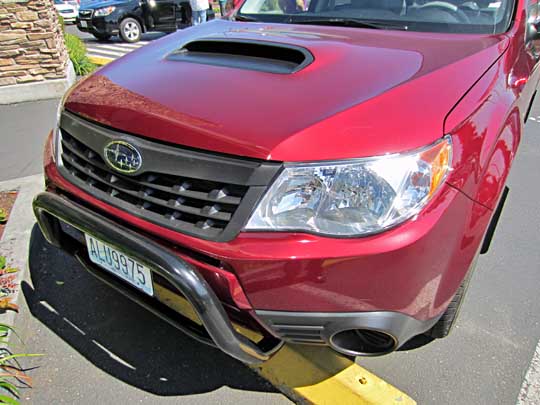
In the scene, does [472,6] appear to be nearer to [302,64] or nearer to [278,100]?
[302,64]

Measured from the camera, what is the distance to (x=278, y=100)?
1.53m

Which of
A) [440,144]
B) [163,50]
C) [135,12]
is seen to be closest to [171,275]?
[440,144]

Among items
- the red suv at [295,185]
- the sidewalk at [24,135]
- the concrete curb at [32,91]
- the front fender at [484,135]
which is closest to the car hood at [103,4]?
the concrete curb at [32,91]

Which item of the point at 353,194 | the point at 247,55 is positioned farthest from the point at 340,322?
the point at 247,55

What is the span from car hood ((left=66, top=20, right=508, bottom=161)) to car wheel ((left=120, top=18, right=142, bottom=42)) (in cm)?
1083

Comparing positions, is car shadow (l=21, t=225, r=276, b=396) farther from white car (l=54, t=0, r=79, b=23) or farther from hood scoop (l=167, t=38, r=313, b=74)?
white car (l=54, t=0, r=79, b=23)

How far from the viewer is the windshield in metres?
2.15

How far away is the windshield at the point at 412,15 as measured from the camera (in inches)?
84.7

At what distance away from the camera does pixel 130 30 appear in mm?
11883

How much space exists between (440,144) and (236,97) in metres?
0.69

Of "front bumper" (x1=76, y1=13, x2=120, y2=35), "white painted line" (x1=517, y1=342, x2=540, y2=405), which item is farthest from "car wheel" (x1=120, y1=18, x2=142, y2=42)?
"white painted line" (x1=517, y1=342, x2=540, y2=405)

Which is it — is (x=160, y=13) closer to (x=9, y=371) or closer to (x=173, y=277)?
(x=9, y=371)

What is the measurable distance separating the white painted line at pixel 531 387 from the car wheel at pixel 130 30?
1208 cm

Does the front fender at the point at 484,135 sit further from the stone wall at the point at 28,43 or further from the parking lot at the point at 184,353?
the stone wall at the point at 28,43
